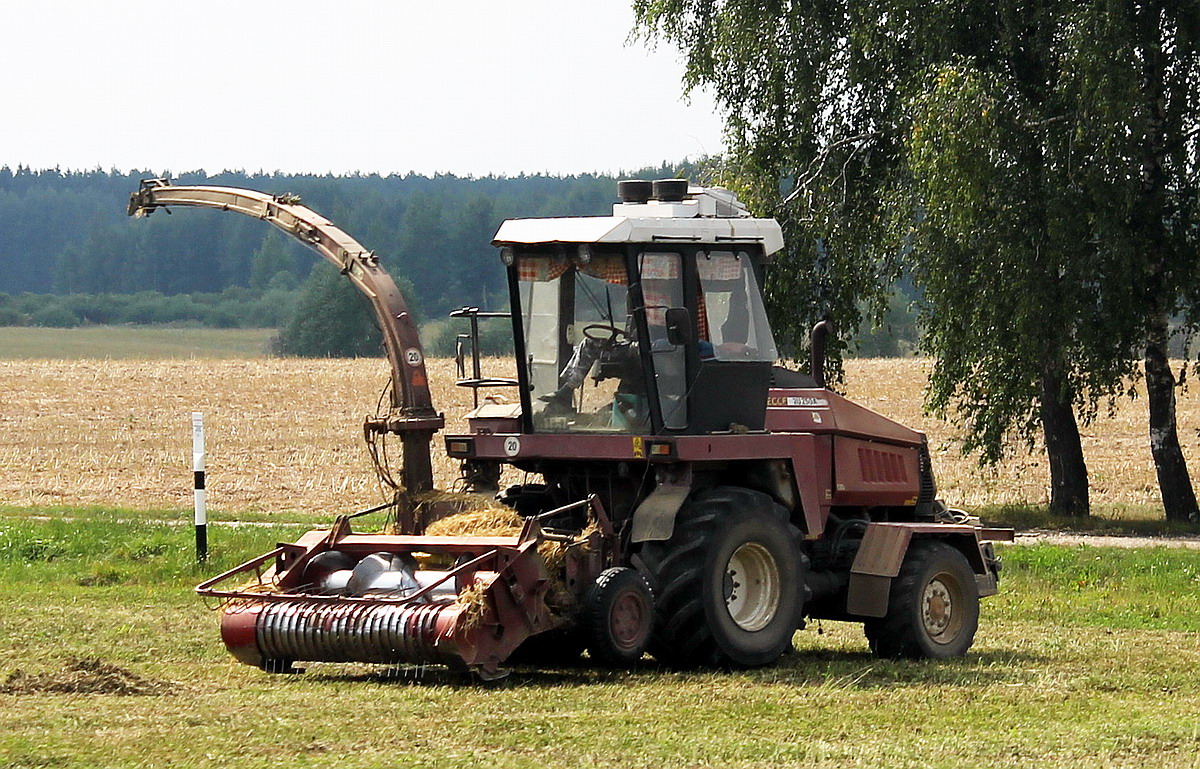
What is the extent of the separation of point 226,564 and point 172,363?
47754 mm

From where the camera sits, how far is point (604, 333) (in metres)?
11.0

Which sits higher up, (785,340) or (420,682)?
(785,340)

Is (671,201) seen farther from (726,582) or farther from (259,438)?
(259,438)

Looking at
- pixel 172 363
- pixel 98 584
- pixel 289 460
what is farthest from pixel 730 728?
pixel 172 363

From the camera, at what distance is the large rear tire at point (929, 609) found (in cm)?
1188

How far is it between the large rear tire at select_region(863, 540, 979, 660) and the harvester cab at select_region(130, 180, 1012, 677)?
2 cm

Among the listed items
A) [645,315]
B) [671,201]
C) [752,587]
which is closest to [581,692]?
[752,587]

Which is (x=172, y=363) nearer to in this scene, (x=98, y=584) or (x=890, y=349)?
(x=890, y=349)

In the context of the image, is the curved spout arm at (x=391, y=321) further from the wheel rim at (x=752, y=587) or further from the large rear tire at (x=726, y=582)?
the wheel rim at (x=752, y=587)

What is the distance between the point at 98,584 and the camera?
51.2 ft

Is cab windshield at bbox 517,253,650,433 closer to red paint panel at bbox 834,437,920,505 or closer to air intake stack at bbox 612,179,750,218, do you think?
air intake stack at bbox 612,179,750,218

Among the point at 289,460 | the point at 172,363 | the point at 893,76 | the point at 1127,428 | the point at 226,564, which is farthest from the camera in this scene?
the point at 172,363

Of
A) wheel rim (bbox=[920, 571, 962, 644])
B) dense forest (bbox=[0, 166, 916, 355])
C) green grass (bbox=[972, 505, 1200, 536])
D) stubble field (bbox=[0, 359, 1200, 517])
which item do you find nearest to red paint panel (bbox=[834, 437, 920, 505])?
wheel rim (bbox=[920, 571, 962, 644])

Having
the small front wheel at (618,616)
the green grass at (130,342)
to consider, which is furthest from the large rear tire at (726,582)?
the green grass at (130,342)
